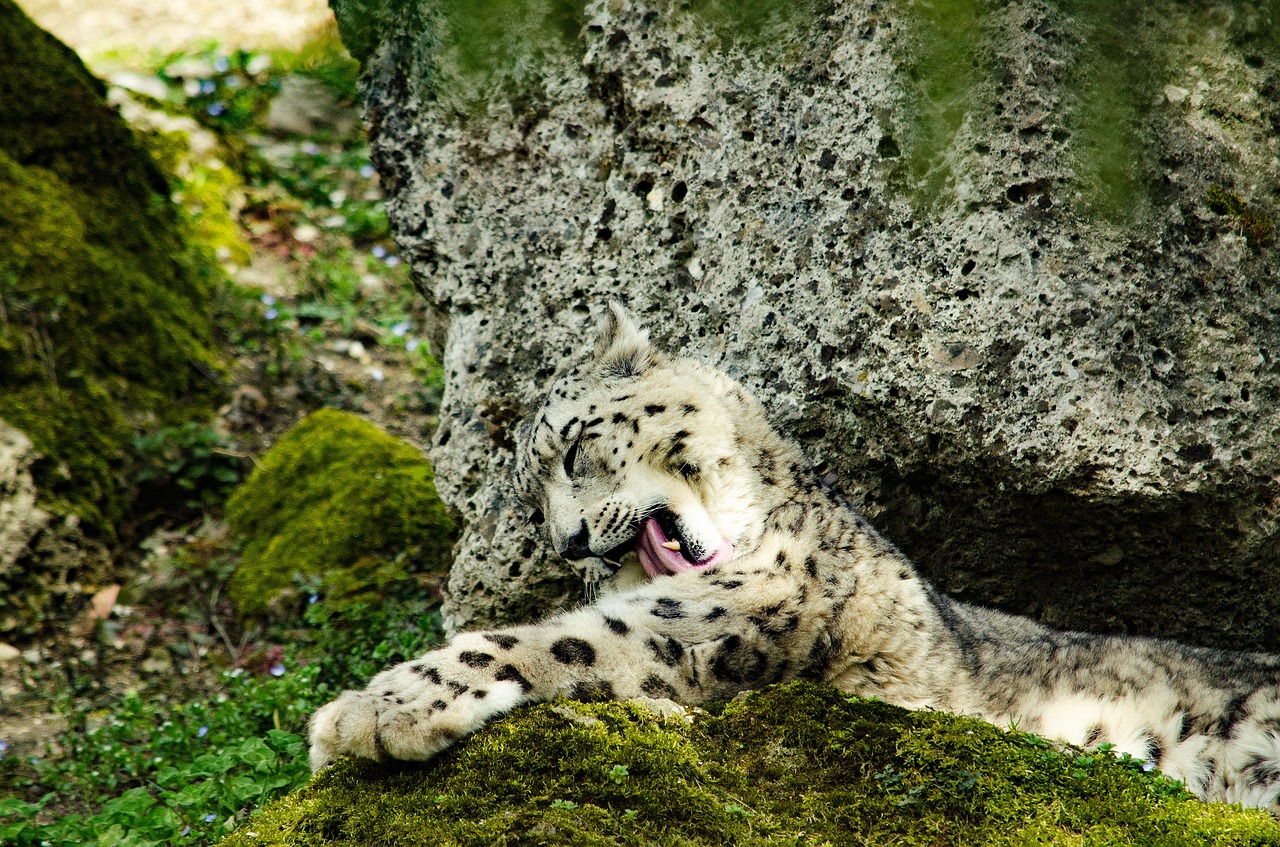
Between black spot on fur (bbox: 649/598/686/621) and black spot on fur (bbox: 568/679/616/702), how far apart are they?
379 mm

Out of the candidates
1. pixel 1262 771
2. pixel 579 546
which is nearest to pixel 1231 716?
pixel 1262 771

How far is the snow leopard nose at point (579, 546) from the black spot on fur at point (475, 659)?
3.54 feet

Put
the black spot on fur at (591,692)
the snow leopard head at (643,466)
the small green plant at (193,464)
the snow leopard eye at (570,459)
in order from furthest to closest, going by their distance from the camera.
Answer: the small green plant at (193,464) → the snow leopard eye at (570,459) → the snow leopard head at (643,466) → the black spot on fur at (591,692)

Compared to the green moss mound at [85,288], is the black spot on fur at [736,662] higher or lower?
lower

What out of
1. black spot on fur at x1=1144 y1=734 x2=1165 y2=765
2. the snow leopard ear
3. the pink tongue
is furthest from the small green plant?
black spot on fur at x1=1144 y1=734 x2=1165 y2=765

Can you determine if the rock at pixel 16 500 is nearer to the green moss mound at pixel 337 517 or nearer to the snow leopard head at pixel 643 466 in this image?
the green moss mound at pixel 337 517

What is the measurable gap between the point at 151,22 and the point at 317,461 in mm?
9792

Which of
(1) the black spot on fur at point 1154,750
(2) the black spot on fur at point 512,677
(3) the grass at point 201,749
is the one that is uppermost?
(2) the black spot on fur at point 512,677

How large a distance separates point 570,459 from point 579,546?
0.41 m

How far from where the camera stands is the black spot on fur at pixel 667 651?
4016 mm

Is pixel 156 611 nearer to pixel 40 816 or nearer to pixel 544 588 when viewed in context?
pixel 40 816

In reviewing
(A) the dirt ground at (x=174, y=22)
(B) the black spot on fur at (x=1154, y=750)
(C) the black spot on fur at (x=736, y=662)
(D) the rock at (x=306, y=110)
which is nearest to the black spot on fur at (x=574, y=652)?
(C) the black spot on fur at (x=736, y=662)

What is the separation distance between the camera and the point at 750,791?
3.46 metres

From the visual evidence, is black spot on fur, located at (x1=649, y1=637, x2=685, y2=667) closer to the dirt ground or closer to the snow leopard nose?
the snow leopard nose
